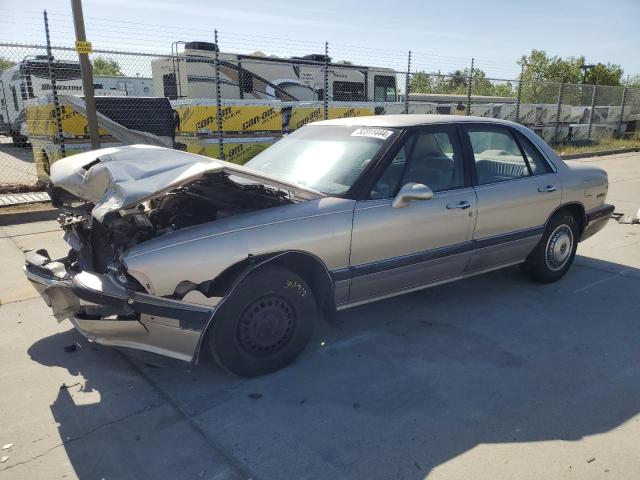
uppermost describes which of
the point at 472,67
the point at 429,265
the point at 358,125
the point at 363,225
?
the point at 472,67

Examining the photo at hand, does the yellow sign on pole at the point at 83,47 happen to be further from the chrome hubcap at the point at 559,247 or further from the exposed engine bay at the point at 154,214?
the chrome hubcap at the point at 559,247

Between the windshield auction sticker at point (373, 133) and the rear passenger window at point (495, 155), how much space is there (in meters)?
0.84

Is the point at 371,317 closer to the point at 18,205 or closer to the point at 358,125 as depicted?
the point at 358,125

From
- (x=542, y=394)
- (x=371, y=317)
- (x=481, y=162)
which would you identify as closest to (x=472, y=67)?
(x=481, y=162)

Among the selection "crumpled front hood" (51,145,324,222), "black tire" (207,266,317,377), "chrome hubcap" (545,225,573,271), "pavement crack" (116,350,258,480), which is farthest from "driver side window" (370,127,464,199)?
"pavement crack" (116,350,258,480)

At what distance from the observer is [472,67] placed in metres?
13.6

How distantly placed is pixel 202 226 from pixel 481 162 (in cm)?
244

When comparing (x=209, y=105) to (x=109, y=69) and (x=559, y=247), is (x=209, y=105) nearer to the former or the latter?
(x=559, y=247)

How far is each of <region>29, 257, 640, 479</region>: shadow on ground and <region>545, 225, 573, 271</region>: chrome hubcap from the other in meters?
0.62

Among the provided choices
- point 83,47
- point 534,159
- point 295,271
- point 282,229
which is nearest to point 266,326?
point 295,271

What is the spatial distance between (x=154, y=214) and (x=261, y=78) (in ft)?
34.6

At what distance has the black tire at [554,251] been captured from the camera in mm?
4762

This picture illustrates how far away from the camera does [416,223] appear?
12.0 ft

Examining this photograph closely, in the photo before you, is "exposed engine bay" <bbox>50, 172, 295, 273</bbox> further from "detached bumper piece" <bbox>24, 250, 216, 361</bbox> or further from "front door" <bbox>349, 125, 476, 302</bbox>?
"front door" <bbox>349, 125, 476, 302</bbox>
